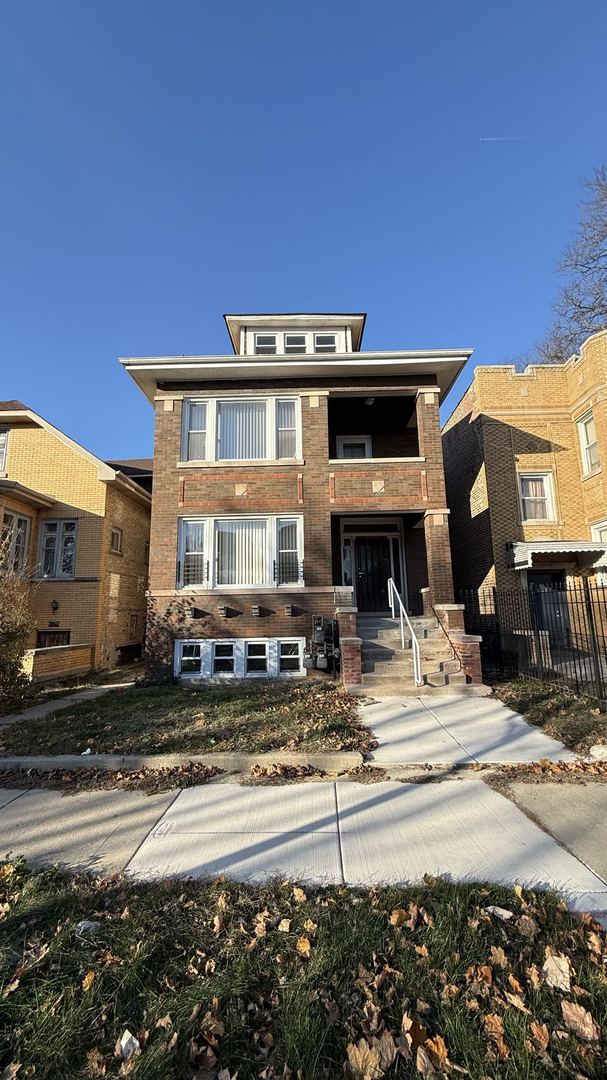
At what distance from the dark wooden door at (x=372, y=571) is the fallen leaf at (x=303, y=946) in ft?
36.4

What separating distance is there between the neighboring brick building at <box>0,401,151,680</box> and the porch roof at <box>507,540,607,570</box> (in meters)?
12.4

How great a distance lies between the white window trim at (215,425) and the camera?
40.0 feet

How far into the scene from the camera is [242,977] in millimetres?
2369

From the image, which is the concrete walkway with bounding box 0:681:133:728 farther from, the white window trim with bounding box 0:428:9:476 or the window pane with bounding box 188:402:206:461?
the white window trim with bounding box 0:428:9:476

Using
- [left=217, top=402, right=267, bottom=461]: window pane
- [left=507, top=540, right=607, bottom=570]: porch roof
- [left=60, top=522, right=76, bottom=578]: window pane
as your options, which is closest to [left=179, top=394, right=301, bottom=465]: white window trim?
[left=217, top=402, right=267, bottom=461]: window pane

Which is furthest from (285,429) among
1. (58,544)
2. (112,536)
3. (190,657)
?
(58,544)

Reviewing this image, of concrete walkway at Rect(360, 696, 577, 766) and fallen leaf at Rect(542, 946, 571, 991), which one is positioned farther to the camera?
concrete walkway at Rect(360, 696, 577, 766)

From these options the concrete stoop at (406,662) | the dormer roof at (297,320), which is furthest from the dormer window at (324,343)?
the concrete stoop at (406,662)

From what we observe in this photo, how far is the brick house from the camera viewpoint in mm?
11422

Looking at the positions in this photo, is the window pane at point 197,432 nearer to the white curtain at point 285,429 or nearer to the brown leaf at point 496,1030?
the white curtain at point 285,429

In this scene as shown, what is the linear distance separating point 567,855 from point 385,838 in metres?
1.29

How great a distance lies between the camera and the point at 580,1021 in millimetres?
2098

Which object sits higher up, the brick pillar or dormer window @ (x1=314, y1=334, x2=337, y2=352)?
dormer window @ (x1=314, y1=334, x2=337, y2=352)

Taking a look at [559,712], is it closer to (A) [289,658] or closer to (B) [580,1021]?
(B) [580,1021]
